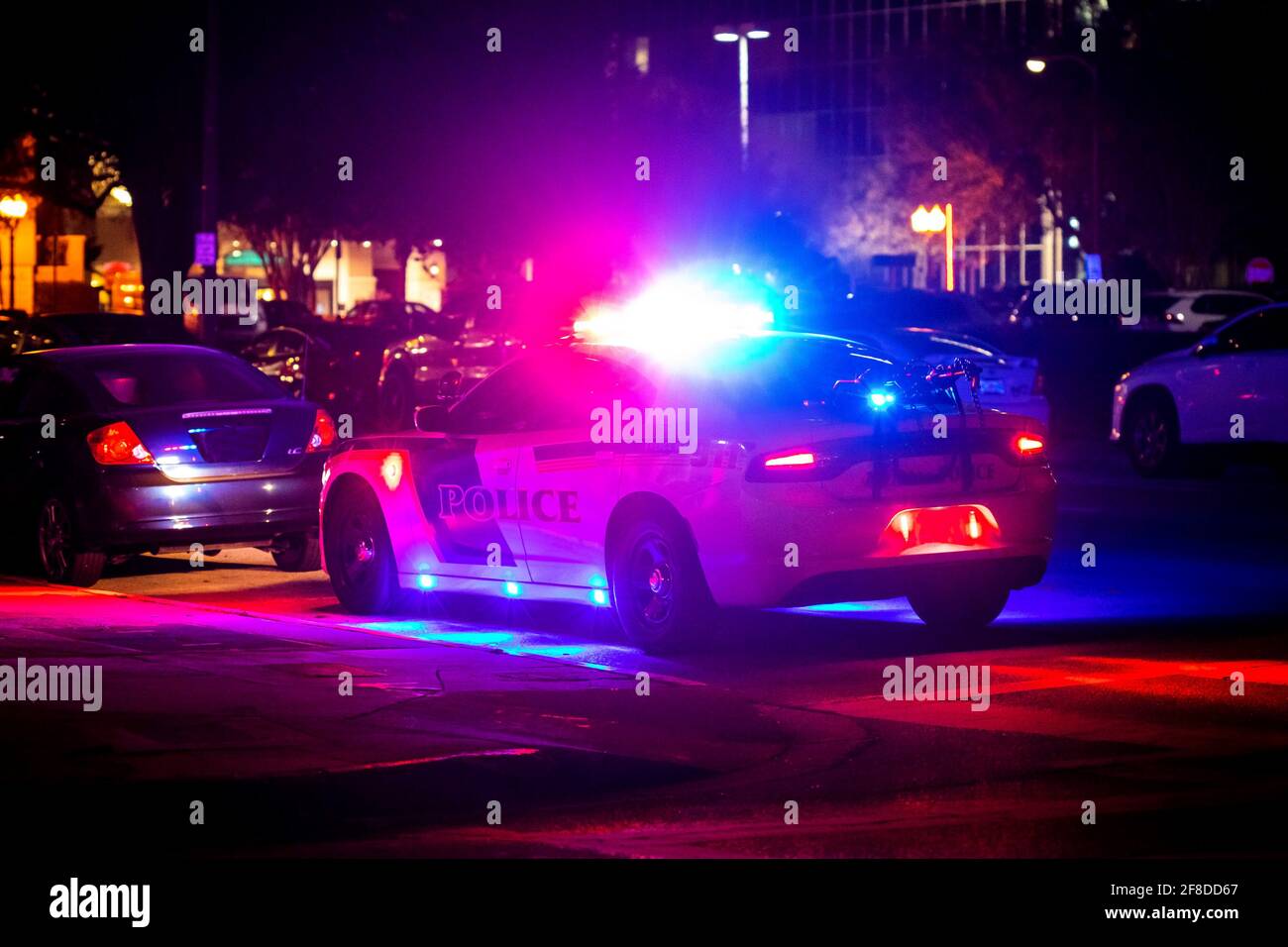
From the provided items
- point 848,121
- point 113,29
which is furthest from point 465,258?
point 848,121

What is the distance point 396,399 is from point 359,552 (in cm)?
1950

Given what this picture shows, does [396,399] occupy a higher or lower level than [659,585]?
higher

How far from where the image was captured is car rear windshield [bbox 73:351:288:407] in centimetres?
1451

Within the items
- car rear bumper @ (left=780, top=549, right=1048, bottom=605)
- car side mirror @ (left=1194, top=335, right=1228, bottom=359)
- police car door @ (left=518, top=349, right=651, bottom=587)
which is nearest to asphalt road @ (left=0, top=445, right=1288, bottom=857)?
car rear bumper @ (left=780, top=549, right=1048, bottom=605)

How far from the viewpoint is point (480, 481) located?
11695mm

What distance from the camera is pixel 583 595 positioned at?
1116 cm

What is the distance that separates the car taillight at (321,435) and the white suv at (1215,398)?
9.95 metres

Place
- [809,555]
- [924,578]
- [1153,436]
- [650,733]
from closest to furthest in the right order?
[650,733] → [809,555] → [924,578] → [1153,436]

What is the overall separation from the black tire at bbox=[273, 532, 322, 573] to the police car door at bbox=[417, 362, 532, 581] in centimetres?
274

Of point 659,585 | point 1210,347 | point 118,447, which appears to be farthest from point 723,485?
point 1210,347

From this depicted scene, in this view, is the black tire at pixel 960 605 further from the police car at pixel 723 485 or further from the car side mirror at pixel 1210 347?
the car side mirror at pixel 1210 347

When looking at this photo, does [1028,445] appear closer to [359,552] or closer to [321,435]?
[359,552]

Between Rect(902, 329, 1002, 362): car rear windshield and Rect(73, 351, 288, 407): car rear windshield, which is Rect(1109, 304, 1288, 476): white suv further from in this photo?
Rect(73, 351, 288, 407): car rear windshield
